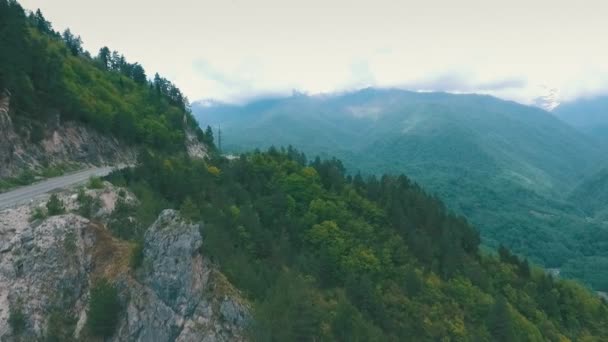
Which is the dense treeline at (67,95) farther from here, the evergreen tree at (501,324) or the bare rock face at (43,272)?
the evergreen tree at (501,324)

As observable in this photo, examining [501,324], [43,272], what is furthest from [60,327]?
[501,324]

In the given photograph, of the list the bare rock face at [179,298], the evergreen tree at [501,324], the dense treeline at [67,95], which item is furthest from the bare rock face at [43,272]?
the evergreen tree at [501,324]

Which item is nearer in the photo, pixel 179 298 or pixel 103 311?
pixel 103 311

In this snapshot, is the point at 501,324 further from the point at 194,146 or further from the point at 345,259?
the point at 194,146

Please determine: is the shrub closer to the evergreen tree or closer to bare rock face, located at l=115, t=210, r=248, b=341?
bare rock face, located at l=115, t=210, r=248, b=341

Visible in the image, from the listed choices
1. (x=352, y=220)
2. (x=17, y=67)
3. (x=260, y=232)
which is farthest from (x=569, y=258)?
(x=17, y=67)

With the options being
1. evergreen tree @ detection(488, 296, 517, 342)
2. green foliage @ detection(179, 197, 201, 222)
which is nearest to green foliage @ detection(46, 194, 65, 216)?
green foliage @ detection(179, 197, 201, 222)
